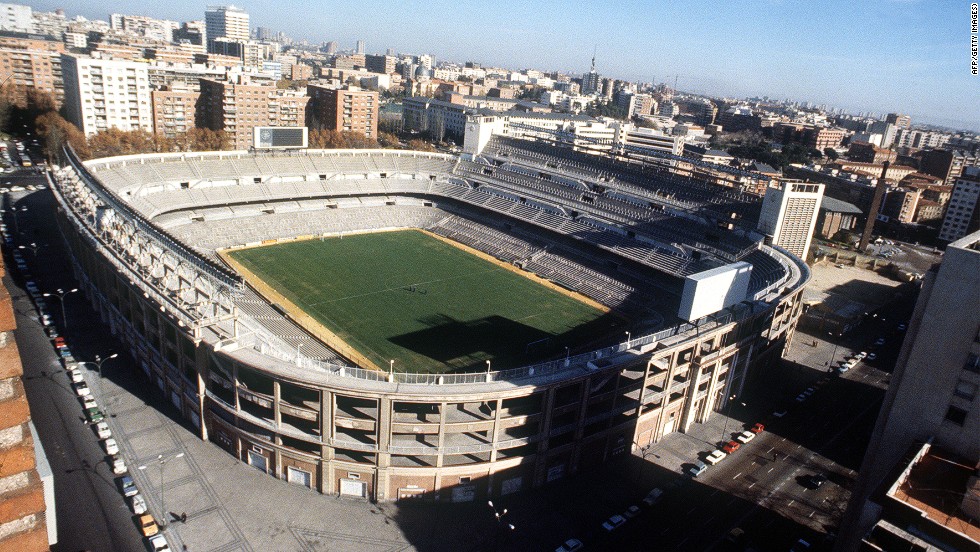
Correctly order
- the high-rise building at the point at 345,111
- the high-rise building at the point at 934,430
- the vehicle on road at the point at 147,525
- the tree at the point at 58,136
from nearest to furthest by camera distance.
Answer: the high-rise building at the point at 934,430 → the vehicle on road at the point at 147,525 → the tree at the point at 58,136 → the high-rise building at the point at 345,111

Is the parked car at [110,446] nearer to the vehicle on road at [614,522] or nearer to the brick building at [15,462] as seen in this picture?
the brick building at [15,462]

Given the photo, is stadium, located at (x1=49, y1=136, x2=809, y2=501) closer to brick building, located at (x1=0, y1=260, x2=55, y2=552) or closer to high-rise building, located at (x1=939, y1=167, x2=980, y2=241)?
brick building, located at (x1=0, y1=260, x2=55, y2=552)

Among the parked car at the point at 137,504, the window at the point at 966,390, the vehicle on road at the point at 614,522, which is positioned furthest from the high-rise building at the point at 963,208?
the parked car at the point at 137,504

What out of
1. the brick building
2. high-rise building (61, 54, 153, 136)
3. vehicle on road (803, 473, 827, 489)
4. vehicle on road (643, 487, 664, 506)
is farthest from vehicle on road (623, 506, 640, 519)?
high-rise building (61, 54, 153, 136)

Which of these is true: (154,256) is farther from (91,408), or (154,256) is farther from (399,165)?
(399,165)

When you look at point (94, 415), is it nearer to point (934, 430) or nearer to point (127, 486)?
point (127, 486)

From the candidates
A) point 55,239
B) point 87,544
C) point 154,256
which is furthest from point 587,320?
point 55,239
